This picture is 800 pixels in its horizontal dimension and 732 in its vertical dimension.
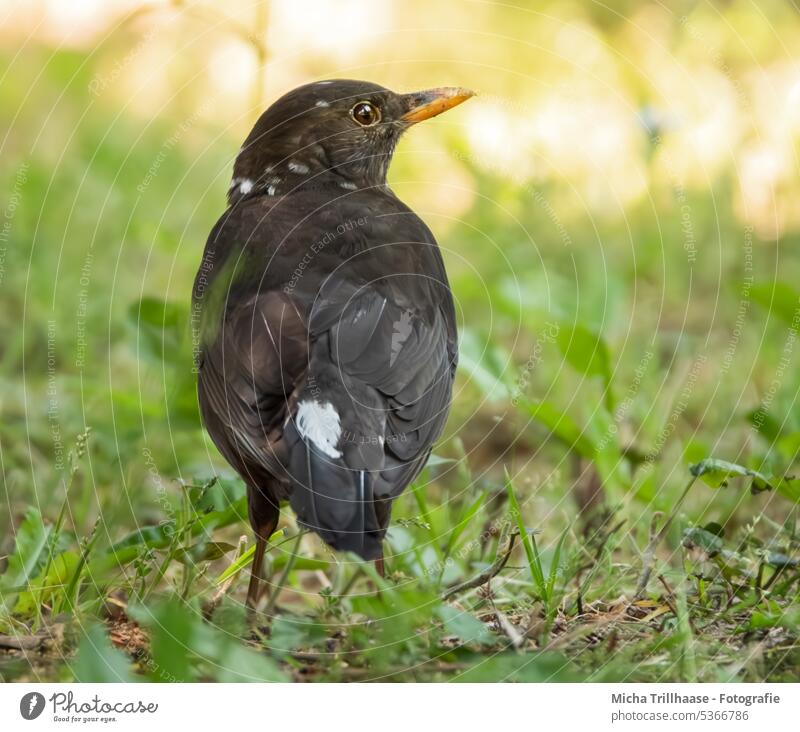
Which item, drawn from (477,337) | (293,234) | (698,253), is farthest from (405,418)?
(698,253)

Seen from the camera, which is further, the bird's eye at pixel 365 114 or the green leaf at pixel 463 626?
the bird's eye at pixel 365 114

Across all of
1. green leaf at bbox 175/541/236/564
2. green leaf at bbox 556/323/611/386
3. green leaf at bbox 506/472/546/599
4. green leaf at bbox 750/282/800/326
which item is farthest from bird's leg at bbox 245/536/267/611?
green leaf at bbox 750/282/800/326

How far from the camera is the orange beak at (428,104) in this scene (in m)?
4.23

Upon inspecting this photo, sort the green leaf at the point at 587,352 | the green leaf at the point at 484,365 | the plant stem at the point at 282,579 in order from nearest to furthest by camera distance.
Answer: the plant stem at the point at 282,579 → the green leaf at the point at 587,352 → the green leaf at the point at 484,365

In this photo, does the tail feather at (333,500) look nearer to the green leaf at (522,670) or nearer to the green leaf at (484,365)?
the green leaf at (522,670)

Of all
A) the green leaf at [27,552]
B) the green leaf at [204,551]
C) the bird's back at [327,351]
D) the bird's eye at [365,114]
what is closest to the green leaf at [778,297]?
the bird's back at [327,351]

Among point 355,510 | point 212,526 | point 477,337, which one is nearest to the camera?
point 355,510

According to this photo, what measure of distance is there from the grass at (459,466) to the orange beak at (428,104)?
113 centimetres

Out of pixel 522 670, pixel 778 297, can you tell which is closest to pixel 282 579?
pixel 522 670

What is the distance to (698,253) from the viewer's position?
6.68 m

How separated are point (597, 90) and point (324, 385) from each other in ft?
13.7

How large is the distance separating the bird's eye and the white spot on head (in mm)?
1531

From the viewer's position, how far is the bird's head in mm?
4164
